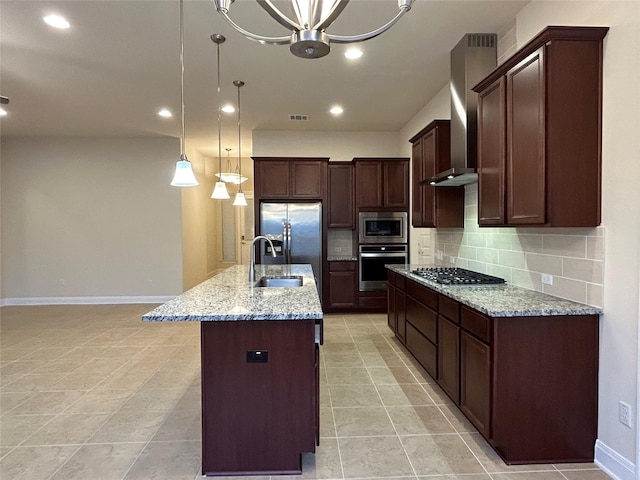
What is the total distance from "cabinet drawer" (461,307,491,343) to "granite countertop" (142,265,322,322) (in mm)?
987

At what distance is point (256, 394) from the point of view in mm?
2018

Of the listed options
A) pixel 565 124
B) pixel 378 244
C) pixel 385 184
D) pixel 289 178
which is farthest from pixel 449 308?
pixel 289 178

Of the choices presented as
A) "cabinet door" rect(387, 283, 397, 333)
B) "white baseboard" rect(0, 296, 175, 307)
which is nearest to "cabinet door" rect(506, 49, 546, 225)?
"cabinet door" rect(387, 283, 397, 333)

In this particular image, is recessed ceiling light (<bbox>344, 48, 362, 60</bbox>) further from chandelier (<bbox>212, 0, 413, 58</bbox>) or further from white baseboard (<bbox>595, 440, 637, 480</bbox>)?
white baseboard (<bbox>595, 440, 637, 480</bbox>)

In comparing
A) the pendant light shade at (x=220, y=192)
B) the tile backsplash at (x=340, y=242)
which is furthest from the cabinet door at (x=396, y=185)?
the pendant light shade at (x=220, y=192)

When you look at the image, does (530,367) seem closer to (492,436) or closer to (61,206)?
(492,436)

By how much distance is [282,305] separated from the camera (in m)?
2.10

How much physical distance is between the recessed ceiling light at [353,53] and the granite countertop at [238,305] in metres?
2.21

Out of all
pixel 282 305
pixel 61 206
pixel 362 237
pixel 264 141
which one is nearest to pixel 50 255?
pixel 61 206

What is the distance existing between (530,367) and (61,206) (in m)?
7.60

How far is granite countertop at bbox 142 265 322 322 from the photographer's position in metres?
1.87

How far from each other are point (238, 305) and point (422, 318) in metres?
1.91

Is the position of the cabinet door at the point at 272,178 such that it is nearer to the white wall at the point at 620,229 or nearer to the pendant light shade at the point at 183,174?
the pendant light shade at the point at 183,174

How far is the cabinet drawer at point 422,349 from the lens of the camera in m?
3.09
